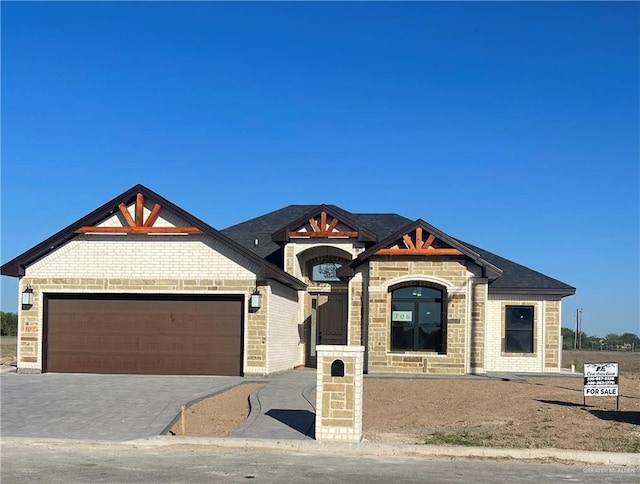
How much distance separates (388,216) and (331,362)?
1864cm

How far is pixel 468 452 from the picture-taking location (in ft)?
35.9

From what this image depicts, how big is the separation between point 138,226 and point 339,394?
11804mm

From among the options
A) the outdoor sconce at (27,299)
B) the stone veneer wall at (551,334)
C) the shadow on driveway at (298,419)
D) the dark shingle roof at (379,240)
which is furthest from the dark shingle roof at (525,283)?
the outdoor sconce at (27,299)

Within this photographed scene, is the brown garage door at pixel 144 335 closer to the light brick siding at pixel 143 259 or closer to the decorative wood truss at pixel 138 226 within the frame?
the light brick siding at pixel 143 259

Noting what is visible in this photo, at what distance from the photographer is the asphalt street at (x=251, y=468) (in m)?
9.13

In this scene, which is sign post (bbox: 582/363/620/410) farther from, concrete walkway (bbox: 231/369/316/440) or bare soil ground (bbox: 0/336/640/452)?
concrete walkway (bbox: 231/369/316/440)

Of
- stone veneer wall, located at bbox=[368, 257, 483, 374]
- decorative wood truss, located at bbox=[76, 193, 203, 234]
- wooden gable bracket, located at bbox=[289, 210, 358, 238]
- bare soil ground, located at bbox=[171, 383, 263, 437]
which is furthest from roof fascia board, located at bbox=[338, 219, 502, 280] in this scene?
bare soil ground, located at bbox=[171, 383, 263, 437]

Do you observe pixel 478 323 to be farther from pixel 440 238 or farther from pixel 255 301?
pixel 255 301

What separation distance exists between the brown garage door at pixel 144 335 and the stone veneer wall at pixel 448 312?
469 cm

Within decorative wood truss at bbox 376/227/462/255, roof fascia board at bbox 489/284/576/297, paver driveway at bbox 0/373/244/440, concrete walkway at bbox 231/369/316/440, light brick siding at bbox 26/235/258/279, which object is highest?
decorative wood truss at bbox 376/227/462/255

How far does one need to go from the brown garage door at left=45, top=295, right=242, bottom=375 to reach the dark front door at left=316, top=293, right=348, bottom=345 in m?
6.19

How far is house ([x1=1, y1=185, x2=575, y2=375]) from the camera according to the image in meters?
21.4

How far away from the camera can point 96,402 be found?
15469mm

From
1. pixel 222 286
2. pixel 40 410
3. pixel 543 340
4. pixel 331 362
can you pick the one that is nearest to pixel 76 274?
pixel 222 286
